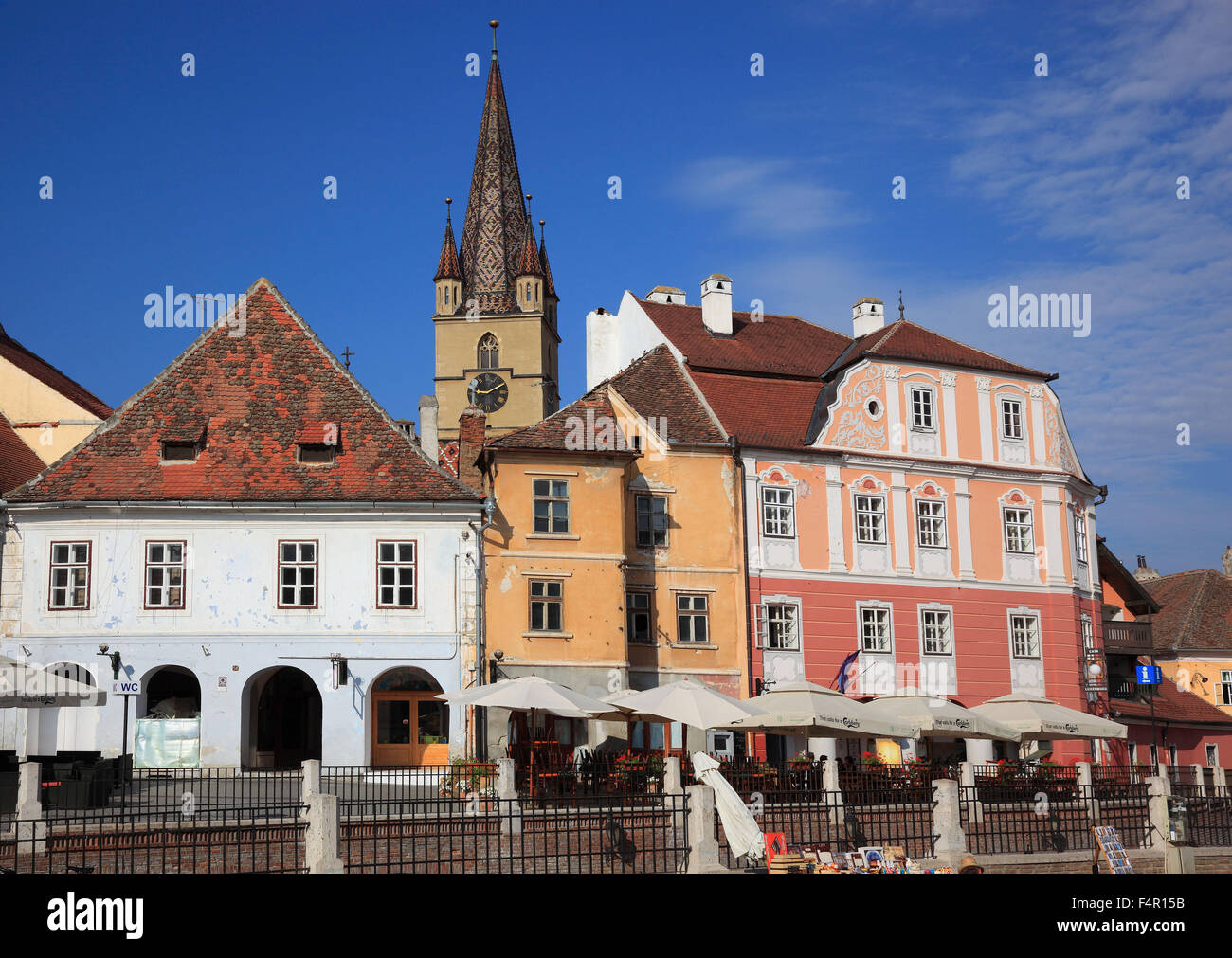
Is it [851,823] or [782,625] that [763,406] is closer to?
[782,625]

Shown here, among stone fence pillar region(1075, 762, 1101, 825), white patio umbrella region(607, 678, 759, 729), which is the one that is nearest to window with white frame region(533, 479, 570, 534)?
white patio umbrella region(607, 678, 759, 729)

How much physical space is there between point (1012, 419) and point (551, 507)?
1402 centimetres

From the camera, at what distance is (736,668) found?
34.7m

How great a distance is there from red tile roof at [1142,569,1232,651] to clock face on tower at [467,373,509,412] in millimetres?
42935

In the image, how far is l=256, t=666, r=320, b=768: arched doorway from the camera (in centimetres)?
3338

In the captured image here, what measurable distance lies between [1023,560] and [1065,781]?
14.1 meters

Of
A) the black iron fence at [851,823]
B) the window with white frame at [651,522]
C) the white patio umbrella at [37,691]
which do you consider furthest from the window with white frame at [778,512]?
the white patio umbrella at [37,691]

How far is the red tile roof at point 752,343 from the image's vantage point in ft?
128

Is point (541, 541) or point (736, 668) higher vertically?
point (541, 541)

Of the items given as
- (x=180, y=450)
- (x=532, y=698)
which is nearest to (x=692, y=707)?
(x=532, y=698)

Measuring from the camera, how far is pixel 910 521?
37.4 meters

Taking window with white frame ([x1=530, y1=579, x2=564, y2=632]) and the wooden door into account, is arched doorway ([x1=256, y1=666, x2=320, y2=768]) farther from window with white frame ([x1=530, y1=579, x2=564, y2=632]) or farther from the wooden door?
window with white frame ([x1=530, y1=579, x2=564, y2=632])
